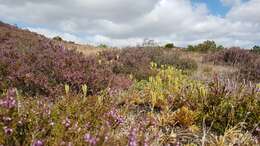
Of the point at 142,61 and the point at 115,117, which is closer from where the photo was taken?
the point at 115,117

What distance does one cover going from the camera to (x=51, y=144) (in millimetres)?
3166

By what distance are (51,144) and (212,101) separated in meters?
3.43

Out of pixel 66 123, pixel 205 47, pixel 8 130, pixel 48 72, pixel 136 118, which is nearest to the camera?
pixel 8 130

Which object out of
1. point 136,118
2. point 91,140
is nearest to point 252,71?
point 136,118

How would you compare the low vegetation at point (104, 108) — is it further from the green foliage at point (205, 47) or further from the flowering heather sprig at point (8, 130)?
the green foliage at point (205, 47)

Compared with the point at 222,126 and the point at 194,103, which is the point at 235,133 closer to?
the point at 222,126

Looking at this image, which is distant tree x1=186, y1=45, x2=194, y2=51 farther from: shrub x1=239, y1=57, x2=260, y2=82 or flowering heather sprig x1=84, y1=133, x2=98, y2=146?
flowering heather sprig x1=84, y1=133, x2=98, y2=146

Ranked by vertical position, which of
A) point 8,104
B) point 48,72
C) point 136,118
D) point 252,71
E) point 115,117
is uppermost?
point 8,104

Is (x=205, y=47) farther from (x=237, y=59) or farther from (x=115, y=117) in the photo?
(x=115, y=117)

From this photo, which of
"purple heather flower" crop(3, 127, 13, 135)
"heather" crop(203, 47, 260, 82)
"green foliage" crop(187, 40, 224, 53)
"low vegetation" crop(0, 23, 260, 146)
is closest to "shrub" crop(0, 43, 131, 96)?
"low vegetation" crop(0, 23, 260, 146)

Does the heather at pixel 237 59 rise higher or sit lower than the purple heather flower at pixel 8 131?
lower

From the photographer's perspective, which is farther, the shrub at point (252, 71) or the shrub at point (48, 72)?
the shrub at point (252, 71)

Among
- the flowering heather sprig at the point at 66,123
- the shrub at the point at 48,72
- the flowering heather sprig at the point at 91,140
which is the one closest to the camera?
the flowering heather sprig at the point at 91,140

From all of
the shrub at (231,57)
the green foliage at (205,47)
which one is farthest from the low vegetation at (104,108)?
the green foliage at (205,47)
